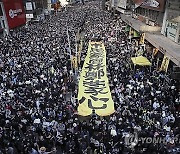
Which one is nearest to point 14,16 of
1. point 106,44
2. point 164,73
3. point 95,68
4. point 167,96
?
point 106,44

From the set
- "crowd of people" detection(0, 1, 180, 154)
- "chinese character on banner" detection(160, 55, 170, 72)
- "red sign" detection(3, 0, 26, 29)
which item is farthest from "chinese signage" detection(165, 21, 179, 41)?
→ "red sign" detection(3, 0, 26, 29)

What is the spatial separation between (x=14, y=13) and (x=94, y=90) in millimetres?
29955

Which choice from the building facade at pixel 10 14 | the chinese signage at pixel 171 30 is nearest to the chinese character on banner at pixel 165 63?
the chinese signage at pixel 171 30

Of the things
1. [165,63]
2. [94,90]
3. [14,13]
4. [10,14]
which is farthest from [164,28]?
[14,13]

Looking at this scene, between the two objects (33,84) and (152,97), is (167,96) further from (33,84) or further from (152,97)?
(33,84)

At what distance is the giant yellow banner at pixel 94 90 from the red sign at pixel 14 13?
21.6 meters

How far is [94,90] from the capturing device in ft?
52.2

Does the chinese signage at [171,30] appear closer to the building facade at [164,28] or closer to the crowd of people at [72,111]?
the building facade at [164,28]

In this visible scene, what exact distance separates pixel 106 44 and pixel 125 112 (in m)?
17.3

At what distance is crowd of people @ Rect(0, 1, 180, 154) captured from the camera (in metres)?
11.7

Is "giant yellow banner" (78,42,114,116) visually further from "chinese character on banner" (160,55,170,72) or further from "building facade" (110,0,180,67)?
"building facade" (110,0,180,67)

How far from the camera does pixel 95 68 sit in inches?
798

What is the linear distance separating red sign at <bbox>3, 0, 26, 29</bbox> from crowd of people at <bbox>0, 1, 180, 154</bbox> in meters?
16.6

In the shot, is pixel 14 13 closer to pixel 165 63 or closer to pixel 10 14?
pixel 10 14
